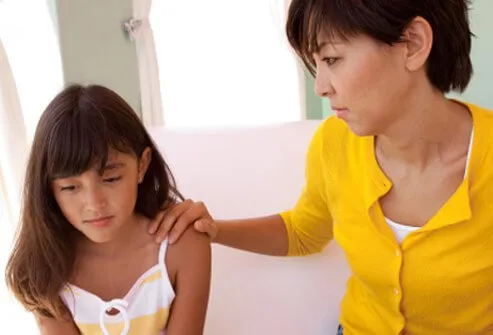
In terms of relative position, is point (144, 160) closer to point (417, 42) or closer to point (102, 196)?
point (102, 196)

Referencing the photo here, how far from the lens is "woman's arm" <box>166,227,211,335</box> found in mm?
1142

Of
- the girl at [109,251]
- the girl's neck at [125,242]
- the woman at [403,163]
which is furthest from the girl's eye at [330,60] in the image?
the girl's neck at [125,242]

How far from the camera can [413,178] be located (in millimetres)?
1080

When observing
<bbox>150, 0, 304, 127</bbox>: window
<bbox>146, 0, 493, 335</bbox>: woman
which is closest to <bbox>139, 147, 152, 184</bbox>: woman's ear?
<bbox>146, 0, 493, 335</bbox>: woman

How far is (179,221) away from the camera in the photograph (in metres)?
1.15

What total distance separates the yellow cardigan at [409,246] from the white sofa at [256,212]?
13cm

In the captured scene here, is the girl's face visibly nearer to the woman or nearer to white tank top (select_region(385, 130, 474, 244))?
the woman

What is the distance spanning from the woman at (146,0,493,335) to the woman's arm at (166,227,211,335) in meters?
0.03

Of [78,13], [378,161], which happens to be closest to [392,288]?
[378,161]

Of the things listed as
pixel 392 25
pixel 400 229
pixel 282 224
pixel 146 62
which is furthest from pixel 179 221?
pixel 146 62

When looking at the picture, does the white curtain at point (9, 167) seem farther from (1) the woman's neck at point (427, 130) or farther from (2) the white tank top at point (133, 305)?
(1) the woman's neck at point (427, 130)

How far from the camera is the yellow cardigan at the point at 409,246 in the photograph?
1.00 m

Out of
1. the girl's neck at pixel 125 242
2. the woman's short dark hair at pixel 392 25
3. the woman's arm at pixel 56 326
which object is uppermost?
the woman's short dark hair at pixel 392 25

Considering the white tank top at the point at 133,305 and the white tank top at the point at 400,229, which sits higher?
the white tank top at the point at 400,229
